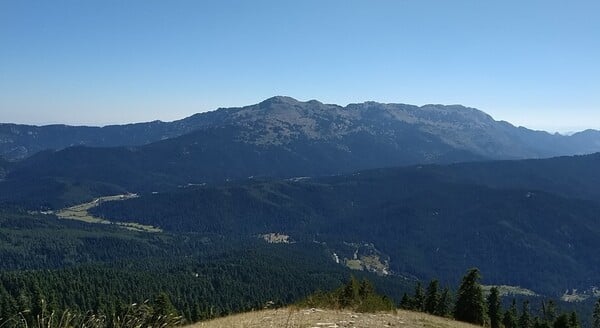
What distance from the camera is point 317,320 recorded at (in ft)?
53.8

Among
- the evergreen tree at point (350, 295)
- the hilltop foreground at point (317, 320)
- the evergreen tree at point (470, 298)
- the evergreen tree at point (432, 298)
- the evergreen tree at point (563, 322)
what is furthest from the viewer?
the evergreen tree at point (432, 298)

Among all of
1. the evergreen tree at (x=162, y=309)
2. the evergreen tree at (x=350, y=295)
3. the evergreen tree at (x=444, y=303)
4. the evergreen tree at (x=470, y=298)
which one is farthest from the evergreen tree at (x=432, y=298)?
the evergreen tree at (x=350, y=295)

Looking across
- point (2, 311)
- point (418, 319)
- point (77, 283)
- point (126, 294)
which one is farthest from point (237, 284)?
point (418, 319)

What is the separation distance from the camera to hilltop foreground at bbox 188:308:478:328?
593 inches

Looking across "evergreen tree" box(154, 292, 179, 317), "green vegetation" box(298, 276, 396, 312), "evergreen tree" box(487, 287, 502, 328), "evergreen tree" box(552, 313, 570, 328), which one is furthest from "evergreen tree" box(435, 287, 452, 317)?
"green vegetation" box(298, 276, 396, 312)

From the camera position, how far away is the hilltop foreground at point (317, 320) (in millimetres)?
15062

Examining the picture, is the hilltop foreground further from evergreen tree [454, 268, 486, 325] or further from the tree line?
evergreen tree [454, 268, 486, 325]

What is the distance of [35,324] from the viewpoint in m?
7.94

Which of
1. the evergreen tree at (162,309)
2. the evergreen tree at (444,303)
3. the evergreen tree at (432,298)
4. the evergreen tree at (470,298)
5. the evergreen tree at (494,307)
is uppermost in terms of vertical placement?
the evergreen tree at (162,309)

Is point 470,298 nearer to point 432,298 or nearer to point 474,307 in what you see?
point 474,307

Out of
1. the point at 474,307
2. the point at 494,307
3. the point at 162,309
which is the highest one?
the point at 162,309

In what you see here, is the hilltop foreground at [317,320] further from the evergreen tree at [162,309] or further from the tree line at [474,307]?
the tree line at [474,307]

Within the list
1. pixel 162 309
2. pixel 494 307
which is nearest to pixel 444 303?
pixel 494 307

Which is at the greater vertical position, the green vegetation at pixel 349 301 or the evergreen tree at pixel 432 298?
the green vegetation at pixel 349 301
